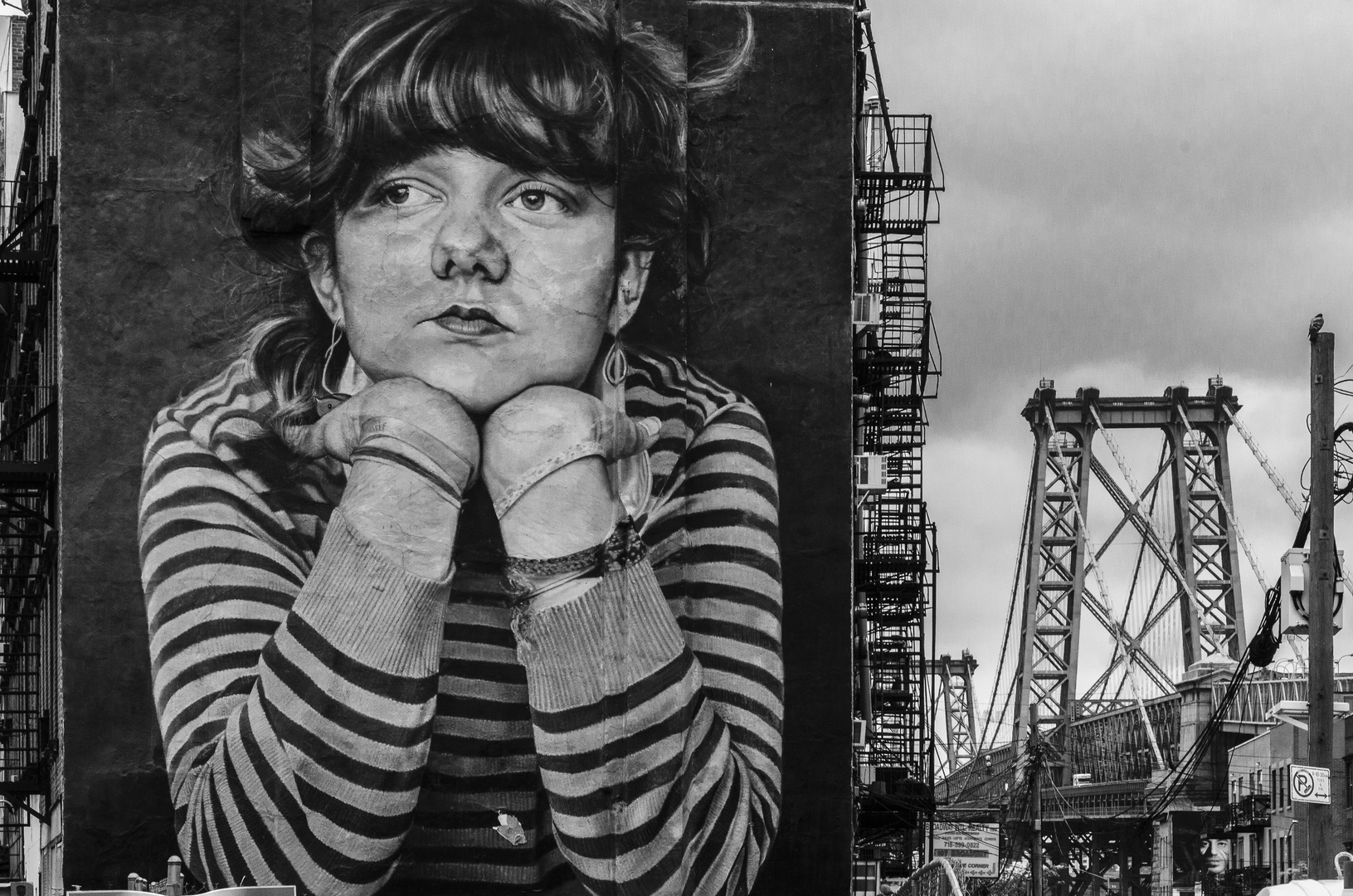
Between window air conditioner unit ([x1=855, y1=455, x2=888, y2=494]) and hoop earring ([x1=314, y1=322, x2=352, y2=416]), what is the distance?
65.7 ft

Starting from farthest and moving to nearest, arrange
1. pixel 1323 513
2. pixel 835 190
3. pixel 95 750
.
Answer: pixel 835 190, pixel 95 750, pixel 1323 513

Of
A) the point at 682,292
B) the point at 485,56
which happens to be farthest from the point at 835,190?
the point at 485,56

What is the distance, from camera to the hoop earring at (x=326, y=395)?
24.5m

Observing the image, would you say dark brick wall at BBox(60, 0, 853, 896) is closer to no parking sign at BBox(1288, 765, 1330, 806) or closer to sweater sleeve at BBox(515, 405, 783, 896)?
sweater sleeve at BBox(515, 405, 783, 896)

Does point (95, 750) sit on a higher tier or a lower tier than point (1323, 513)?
lower

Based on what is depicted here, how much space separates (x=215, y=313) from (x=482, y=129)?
3.92m

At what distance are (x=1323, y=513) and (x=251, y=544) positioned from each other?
40.1 ft

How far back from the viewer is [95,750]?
23891 millimetres

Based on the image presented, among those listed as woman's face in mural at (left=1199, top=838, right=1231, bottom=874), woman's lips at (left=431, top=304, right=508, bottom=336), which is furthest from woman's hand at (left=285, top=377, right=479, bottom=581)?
woman's face in mural at (left=1199, top=838, right=1231, bottom=874)

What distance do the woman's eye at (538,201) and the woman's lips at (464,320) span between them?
1427mm

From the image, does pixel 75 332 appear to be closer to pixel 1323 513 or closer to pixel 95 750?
pixel 95 750

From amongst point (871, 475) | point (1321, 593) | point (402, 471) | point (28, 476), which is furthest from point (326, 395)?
point (871, 475)

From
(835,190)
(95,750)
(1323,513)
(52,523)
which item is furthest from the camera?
(52,523)

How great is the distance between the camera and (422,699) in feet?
78.0
